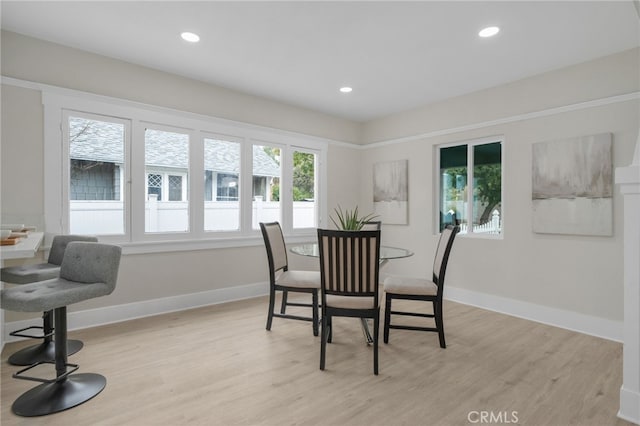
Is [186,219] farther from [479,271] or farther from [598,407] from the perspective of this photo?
[598,407]

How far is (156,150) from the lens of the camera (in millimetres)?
3678

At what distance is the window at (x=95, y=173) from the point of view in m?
3.20

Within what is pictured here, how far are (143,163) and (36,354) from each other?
1952 mm

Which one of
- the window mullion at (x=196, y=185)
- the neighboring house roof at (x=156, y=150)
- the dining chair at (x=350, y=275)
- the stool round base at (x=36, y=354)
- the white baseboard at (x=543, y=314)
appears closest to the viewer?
the dining chair at (x=350, y=275)

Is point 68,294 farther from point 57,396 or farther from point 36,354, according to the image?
point 36,354

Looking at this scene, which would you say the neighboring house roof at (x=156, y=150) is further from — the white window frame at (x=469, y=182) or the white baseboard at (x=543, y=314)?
the white baseboard at (x=543, y=314)

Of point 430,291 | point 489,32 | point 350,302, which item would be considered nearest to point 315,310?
point 350,302

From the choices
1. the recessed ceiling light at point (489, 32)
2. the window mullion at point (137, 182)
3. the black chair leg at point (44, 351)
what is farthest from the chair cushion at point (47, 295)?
the recessed ceiling light at point (489, 32)

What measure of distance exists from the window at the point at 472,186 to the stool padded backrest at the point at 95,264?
3.99 metres

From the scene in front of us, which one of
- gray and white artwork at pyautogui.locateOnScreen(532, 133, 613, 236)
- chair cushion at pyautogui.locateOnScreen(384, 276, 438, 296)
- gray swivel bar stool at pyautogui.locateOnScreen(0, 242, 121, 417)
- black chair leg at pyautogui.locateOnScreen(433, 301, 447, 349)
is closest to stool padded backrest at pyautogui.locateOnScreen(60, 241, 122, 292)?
gray swivel bar stool at pyautogui.locateOnScreen(0, 242, 121, 417)

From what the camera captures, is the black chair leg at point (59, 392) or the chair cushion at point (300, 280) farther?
the chair cushion at point (300, 280)

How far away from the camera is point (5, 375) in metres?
2.28

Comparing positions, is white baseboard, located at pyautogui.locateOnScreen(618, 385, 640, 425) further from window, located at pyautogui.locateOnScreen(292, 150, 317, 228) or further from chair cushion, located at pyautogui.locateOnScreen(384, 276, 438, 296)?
window, located at pyautogui.locateOnScreen(292, 150, 317, 228)

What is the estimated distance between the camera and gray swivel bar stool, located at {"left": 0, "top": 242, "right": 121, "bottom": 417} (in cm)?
187
